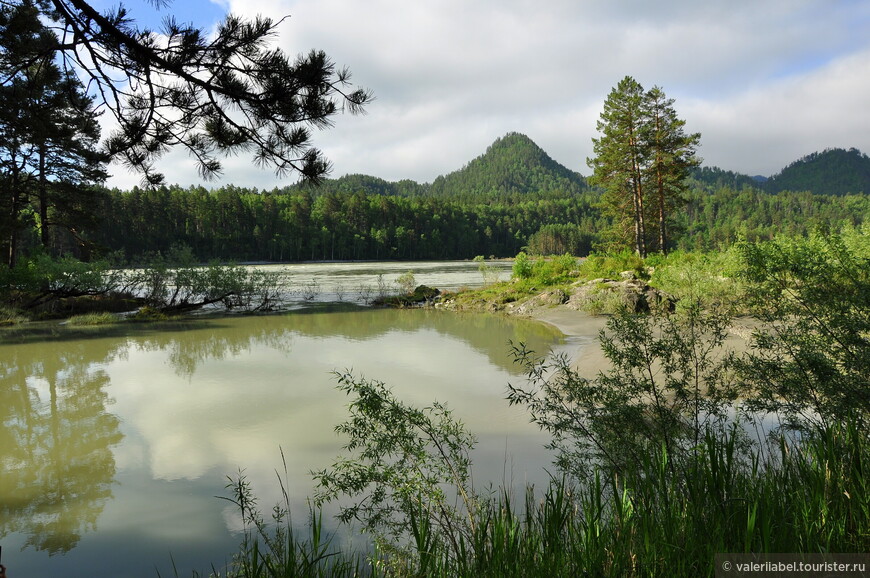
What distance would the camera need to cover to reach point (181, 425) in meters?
10.0

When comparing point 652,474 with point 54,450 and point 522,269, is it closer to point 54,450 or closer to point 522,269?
point 54,450

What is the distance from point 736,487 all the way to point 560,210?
162 metres

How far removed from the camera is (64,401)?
38.5 feet

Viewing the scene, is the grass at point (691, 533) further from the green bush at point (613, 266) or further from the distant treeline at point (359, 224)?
the distant treeline at point (359, 224)

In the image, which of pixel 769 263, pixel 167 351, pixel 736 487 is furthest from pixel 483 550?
pixel 167 351

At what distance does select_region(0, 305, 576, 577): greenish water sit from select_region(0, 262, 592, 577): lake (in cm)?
3

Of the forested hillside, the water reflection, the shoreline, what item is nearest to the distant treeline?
the forested hillside

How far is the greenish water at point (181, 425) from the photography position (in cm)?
604

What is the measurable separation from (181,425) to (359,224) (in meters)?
107

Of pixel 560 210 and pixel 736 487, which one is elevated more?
pixel 560 210

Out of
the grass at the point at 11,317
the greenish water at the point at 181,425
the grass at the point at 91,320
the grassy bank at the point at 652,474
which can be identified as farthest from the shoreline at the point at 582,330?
the grass at the point at 11,317

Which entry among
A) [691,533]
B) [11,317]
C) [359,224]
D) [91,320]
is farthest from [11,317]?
[359,224]

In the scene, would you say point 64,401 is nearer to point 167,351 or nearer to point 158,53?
point 167,351

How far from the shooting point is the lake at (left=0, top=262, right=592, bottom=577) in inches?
238
